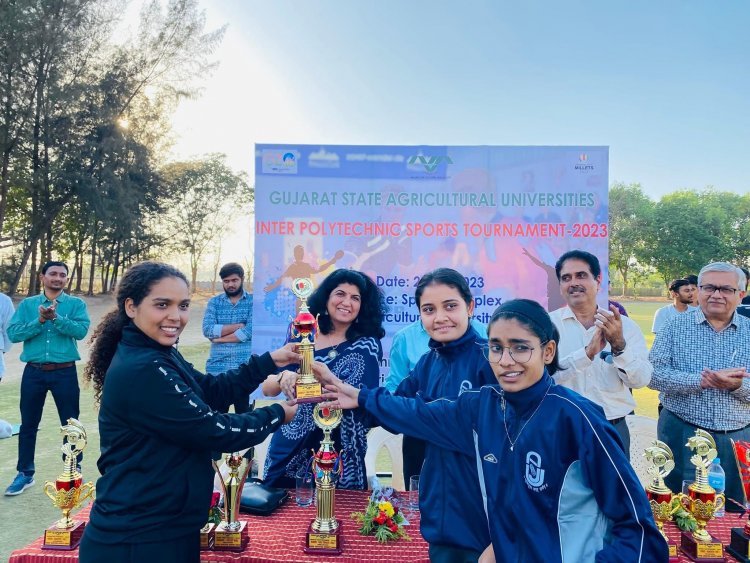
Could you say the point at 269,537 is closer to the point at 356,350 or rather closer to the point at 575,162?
the point at 356,350

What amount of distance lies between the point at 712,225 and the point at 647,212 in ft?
15.0

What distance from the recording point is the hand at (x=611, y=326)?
2.52m

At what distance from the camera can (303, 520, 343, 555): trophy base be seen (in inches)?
74.6

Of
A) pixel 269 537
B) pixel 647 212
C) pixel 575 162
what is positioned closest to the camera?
pixel 269 537

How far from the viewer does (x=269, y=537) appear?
2012mm

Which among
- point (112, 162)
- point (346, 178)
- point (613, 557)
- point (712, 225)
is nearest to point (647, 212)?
point (712, 225)

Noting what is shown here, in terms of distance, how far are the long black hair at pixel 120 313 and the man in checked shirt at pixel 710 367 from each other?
2.95 meters

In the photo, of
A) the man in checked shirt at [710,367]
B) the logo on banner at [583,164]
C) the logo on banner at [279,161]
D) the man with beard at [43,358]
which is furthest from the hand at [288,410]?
the logo on banner at [583,164]

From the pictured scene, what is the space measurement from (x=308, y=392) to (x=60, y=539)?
1137 mm

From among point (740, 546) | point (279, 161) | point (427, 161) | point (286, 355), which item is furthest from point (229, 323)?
point (740, 546)

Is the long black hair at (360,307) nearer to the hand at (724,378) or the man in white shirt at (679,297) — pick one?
the hand at (724,378)

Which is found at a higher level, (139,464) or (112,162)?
(112,162)

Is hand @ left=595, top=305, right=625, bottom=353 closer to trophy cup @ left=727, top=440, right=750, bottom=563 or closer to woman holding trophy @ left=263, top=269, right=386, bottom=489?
trophy cup @ left=727, top=440, right=750, bottom=563

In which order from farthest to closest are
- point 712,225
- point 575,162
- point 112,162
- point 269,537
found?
point 712,225 < point 112,162 < point 575,162 < point 269,537
